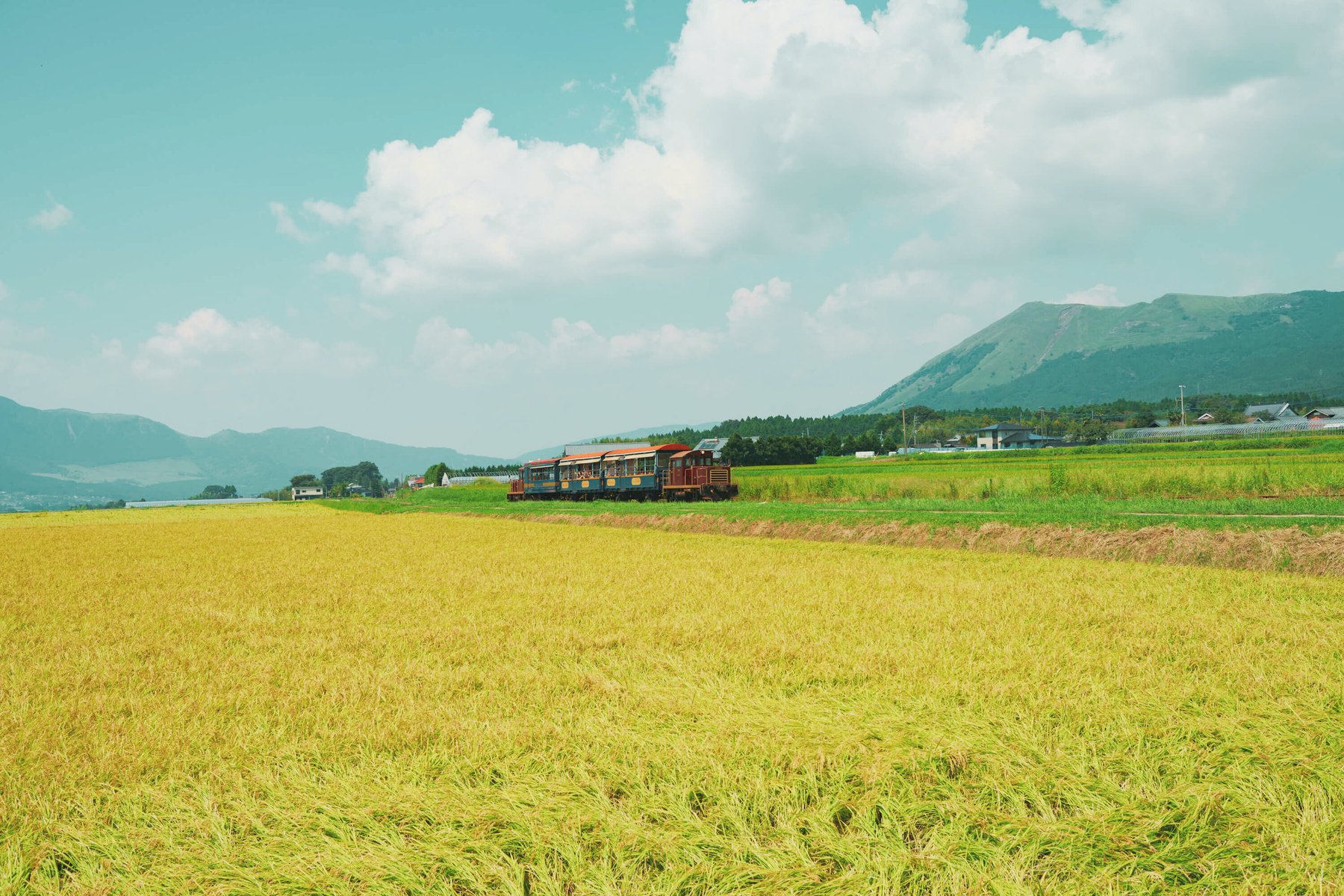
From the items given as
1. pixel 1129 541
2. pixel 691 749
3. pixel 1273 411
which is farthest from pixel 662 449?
pixel 1273 411

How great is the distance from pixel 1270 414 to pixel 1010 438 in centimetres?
7672

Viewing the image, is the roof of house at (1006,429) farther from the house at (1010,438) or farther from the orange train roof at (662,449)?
the orange train roof at (662,449)

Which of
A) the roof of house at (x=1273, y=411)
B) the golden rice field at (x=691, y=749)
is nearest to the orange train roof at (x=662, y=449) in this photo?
the golden rice field at (x=691, y=749)

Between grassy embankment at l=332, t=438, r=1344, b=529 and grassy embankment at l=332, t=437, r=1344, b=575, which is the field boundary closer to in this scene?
grassy embankment at l=332, t=437, r=1344, b=575

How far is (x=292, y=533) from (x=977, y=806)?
34001mm

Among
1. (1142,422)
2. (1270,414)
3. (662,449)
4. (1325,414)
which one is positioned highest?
(1270,414)

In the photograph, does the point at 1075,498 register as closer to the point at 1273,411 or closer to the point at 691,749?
the point at 691,749

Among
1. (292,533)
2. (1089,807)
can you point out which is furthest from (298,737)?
(292,533)

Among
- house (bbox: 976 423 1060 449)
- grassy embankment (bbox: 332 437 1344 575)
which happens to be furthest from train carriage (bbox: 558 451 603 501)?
house (bbox: 976 423 1060 449)

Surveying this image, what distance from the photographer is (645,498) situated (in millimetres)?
45156

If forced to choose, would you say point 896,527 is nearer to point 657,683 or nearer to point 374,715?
point 657,683

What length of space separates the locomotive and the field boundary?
17352 millimetres

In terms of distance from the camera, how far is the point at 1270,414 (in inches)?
7101

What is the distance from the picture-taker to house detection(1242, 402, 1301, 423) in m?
168
